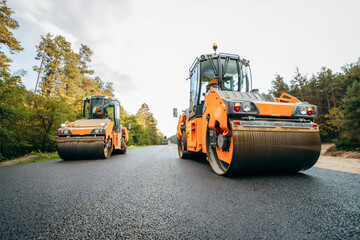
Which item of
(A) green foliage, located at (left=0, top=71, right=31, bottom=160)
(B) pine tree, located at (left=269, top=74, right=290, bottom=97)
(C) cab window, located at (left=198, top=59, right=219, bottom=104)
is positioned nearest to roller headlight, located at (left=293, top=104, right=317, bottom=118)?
(C) cab window, located at (left=198, top=59, right=219, bottom=104)

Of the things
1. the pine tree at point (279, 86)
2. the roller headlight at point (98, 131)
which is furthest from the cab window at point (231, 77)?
the pine tree at point (279, 86)

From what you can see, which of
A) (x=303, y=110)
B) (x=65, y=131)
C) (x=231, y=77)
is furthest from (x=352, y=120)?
(x=65, y=131)

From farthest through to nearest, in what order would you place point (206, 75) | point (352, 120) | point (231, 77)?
1. point (352, 120)
2. point (206, 75)
3. point (231, 77)

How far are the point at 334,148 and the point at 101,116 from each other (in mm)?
25026

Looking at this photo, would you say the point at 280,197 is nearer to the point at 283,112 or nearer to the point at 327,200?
the point at 327,200

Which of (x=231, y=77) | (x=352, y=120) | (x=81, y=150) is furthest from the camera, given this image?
(x=352, y=120)

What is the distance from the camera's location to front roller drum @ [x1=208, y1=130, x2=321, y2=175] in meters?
2.47

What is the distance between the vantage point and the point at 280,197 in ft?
5.82

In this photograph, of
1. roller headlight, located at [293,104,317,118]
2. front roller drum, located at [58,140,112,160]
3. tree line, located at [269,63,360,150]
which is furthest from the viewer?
tree line, located at [269,63,360,150]

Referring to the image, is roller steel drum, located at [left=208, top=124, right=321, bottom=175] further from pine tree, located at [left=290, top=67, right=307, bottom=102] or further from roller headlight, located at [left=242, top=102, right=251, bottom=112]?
pine tree, located at [left=290, top=67, right=307, bottom=102]

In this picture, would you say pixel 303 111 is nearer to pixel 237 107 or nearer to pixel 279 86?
pixel 237 107

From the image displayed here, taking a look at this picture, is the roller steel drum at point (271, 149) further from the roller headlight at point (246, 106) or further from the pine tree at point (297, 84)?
the pine tree at point (297, 84)

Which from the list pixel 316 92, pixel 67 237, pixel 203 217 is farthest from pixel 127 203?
pixel 316 92

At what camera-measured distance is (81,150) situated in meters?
6.21
